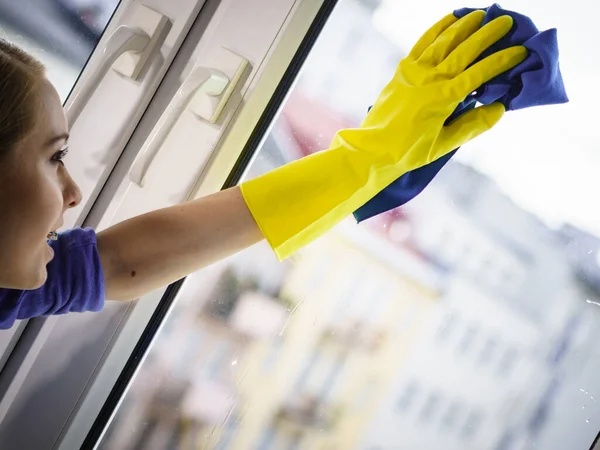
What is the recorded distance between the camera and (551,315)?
33.0 inches

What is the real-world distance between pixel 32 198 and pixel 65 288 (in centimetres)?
17

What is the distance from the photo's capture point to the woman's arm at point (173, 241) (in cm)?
79

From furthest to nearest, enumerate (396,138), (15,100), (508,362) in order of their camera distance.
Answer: (508,362) < (396,138) < (15,100)

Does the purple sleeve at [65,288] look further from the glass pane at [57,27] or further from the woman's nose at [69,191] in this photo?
the glass pane at [57,27]

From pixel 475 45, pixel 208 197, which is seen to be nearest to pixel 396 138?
pixel 475 45

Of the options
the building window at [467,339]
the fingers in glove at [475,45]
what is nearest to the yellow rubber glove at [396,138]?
the fingers in glove at [475,45]

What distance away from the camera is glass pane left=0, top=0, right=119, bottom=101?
0.98 meters

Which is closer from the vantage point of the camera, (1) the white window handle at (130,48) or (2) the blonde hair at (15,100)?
(2) the blonde hair at (15,100)

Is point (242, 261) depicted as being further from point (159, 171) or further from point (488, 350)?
point (488, 350)

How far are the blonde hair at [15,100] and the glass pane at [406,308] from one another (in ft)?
1.34

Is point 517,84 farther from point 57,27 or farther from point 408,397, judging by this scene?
point 57,27

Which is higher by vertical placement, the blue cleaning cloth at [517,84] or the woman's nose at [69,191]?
the blue cleaning cloth at [517,84]

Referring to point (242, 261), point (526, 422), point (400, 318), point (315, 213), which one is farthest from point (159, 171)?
point (526, 422)

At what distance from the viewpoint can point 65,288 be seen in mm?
771
